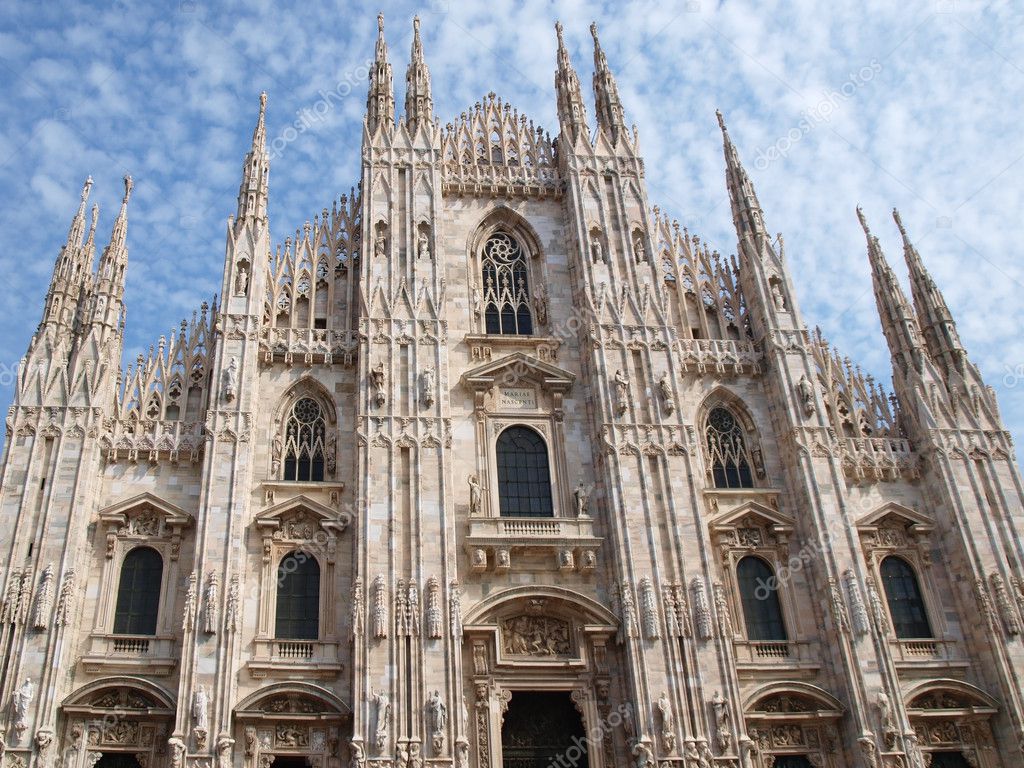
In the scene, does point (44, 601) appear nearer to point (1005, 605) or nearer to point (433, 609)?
point (433, 609)

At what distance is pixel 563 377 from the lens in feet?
86.1

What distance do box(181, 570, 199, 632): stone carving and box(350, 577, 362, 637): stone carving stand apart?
11.3 ft

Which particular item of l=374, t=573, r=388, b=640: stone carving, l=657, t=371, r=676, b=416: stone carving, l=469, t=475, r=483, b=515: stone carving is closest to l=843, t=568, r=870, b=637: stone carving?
l=657, t=371, r=676, b=416: stone carving

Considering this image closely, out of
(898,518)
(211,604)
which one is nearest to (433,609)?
(211,604)

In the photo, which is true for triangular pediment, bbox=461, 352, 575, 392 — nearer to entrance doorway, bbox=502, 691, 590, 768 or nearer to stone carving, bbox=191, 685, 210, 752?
entrance doorway, bbox=502, 691, 590, 768

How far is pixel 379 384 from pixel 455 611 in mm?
6143

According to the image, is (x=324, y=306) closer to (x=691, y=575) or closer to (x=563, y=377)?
(x=563, y=377)

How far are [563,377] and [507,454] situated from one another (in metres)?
2.64

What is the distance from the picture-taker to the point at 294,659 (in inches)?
858

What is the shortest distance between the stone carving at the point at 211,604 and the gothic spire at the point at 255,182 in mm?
10261

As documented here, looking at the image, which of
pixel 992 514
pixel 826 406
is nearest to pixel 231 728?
pixel 826 406

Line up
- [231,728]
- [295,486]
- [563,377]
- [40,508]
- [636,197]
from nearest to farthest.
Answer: [231,728]
[40,508]
[295,486]
[563,377]
[636,197]

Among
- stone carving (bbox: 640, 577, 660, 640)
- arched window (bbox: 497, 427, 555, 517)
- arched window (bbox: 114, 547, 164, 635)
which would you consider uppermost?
arched window (bbox: 497, 427, 555, 517)

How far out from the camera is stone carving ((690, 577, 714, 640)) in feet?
74.0
